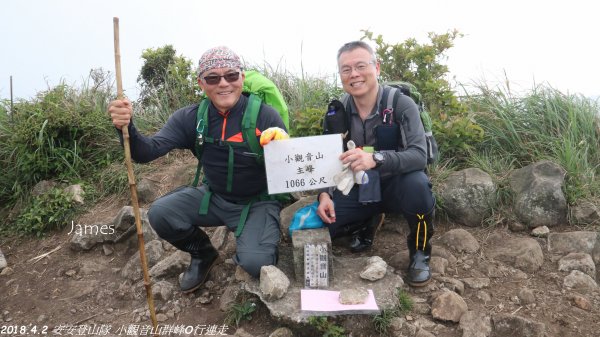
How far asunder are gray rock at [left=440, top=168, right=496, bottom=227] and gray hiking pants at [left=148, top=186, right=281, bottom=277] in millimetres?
1811

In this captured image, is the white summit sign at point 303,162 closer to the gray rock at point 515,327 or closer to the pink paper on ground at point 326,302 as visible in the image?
the pink paper on ground at point 326,302

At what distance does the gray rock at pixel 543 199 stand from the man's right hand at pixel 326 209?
2.06 metres

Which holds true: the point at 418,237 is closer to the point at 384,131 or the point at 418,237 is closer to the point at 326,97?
the point at 384,131

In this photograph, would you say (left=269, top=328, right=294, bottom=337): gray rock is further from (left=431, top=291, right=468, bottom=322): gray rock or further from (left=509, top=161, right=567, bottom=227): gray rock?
(left=509, top=161, right=567, bottom=227): gray rock

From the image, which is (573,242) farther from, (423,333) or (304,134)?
(304,134)

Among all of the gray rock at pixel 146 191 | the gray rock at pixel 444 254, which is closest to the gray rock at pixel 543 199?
the gray rock at pixel 444 254

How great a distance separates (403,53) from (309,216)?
9.44ft

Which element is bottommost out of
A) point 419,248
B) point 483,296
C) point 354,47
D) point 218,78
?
point 483,296

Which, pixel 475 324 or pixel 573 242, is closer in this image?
pixel 475 324

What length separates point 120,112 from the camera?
9.83 feet

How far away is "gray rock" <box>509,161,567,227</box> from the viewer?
4375 millimetres

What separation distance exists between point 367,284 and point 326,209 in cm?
66

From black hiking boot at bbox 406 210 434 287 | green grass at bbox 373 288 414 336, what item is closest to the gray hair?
black hiking boot at bbox 406 210 434 287

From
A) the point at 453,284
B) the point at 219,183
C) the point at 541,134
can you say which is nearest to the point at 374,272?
the point at 453,284
